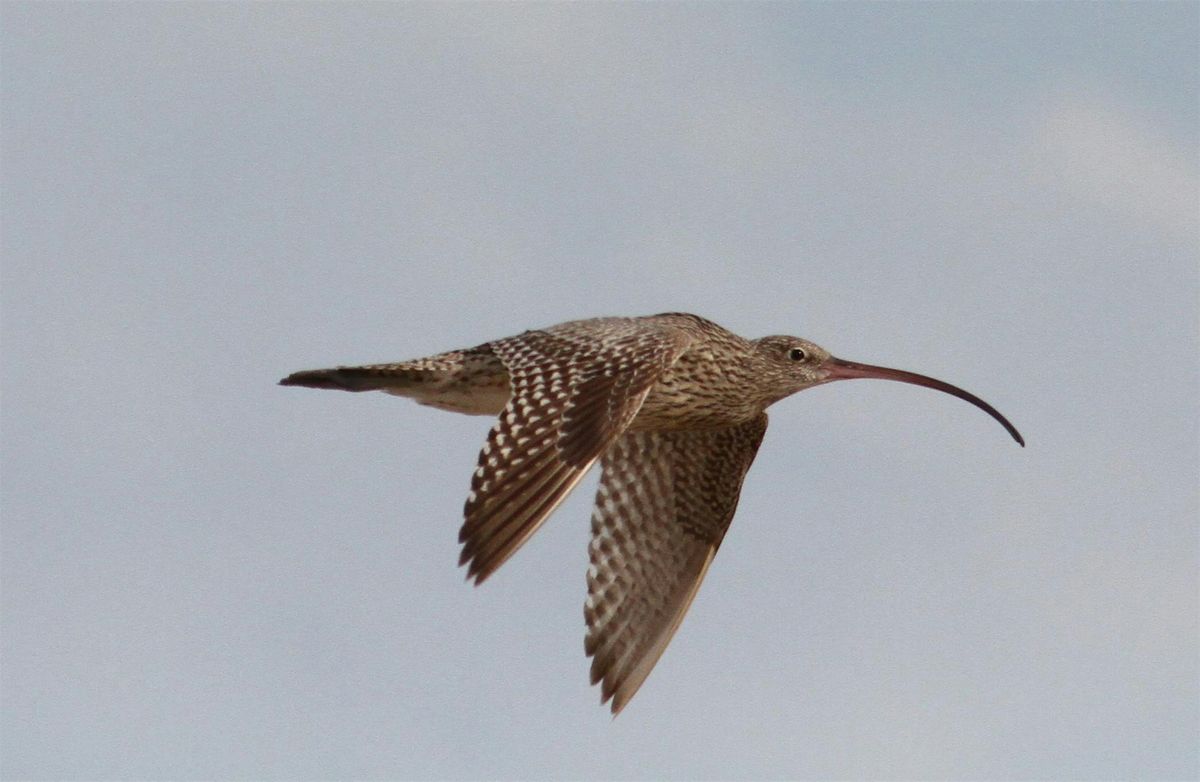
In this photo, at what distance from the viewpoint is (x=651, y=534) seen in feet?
52.7

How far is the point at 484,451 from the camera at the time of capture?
40.1 feet

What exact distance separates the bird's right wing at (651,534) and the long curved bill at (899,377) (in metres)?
0.73

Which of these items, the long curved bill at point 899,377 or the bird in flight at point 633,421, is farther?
the long curved bill at point 899,377

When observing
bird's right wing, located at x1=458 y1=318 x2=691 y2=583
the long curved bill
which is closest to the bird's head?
the long curved bill

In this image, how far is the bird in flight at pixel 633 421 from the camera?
1288cm

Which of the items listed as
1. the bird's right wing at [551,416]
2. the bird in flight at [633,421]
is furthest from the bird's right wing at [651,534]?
the bird's right wing at [551,416]

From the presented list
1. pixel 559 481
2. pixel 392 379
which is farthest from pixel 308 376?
pixel 559 481

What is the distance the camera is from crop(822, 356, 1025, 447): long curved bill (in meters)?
16.4

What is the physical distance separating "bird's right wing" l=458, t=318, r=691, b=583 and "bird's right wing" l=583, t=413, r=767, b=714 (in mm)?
1622

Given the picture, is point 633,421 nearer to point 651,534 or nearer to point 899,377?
point 651,534

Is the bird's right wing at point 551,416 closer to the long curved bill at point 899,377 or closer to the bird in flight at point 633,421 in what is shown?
the bird in flight at point 633,421

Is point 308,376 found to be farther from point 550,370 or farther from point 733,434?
point 733,434

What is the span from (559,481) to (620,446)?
13.7 ft

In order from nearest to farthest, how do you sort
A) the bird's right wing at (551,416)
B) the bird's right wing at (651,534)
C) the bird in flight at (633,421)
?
the bird's right wing at (551,416), the bird in flight at (633,421), the bird's right wing at (651,534)
